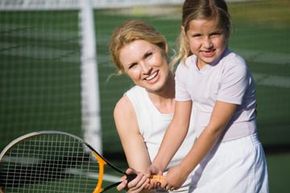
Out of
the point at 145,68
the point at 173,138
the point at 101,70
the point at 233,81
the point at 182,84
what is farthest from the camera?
the point at 101,70

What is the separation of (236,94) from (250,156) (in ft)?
0.77

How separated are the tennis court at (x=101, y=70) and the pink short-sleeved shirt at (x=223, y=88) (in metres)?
2.04

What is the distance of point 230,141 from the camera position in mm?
2775

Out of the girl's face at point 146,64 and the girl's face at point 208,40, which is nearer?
the girl's face at point 208,40

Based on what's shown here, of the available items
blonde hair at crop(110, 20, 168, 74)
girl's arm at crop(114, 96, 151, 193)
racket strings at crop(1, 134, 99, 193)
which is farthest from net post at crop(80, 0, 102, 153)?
blonde hair at crop(110, 20, 168, 74)

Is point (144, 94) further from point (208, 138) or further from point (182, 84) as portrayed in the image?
point (208, 138)

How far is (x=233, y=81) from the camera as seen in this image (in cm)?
269

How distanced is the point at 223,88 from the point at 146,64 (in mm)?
510

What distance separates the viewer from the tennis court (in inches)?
246

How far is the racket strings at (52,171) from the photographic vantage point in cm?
418

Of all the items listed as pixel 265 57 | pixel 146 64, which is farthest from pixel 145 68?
pixel 265 57

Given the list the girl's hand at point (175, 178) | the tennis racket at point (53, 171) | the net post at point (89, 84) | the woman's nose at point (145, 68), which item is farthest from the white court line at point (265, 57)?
the girl's hand at point (175, 178)

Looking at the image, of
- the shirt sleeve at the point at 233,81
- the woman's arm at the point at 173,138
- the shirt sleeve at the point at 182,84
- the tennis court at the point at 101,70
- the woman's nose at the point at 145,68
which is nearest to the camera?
the shirt sleeve at the point at 233,81

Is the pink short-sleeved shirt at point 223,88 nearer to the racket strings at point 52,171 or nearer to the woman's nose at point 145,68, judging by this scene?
the woman's nose at point 145,68
